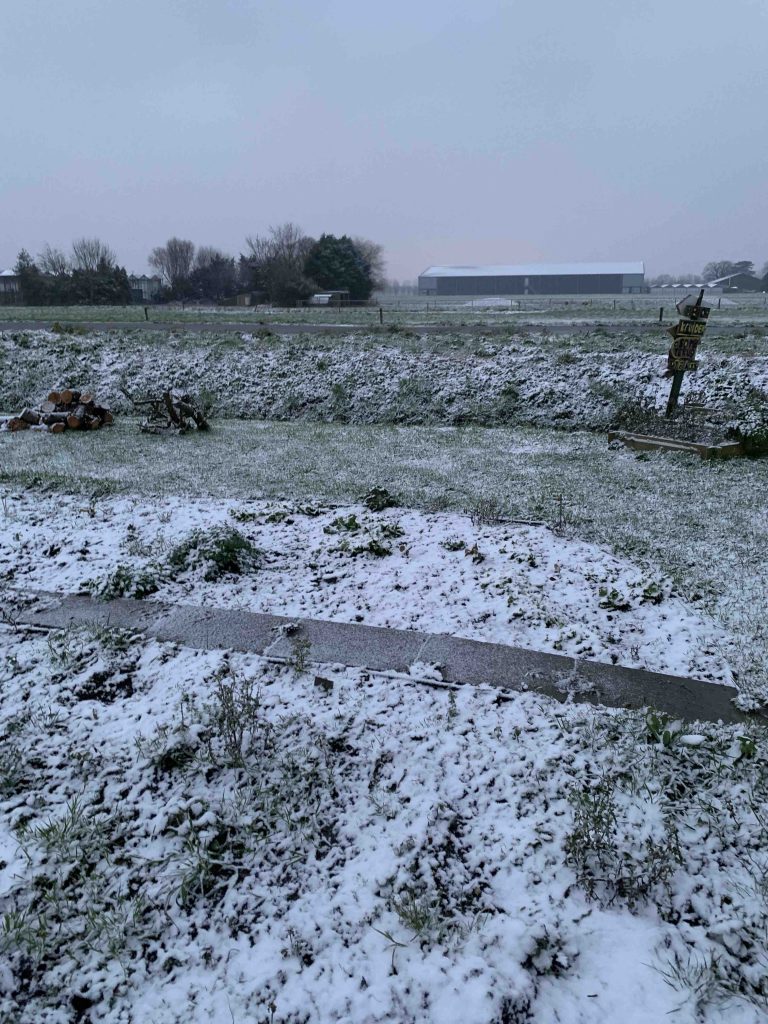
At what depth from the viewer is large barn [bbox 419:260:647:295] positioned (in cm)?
9650

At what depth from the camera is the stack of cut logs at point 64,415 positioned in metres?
14.2

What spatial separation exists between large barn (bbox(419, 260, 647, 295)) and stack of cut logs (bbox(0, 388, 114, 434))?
89.2 m

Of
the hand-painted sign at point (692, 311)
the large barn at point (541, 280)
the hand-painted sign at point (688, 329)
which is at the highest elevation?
the hand-painted sign at point (692, 311)

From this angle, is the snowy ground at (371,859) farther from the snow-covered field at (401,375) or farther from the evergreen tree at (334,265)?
the evergreen tree at (334,265)

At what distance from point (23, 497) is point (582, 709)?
7574 millimetres

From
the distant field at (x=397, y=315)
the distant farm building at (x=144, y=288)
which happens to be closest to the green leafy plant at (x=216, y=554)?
the distant field at (x=397, y=315)

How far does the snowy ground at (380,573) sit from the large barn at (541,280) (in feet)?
313

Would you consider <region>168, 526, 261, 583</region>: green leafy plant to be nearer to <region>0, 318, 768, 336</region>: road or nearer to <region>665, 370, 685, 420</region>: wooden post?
<region>665, 370, 685, 420</region>: wooden post

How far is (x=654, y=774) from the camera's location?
337 cm

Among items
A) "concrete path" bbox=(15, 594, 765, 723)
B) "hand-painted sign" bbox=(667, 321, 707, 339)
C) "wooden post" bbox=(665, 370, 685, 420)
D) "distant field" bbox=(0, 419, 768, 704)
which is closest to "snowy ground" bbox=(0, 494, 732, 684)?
"concrete path" bbox=(15, 594, 765, 723)

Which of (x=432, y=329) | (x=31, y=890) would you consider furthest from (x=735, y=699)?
(x=432, y=329)

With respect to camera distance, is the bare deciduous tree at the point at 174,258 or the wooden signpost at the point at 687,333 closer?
the wooden signpost at the point at 687,333

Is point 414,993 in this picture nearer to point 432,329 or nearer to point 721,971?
point 721,971

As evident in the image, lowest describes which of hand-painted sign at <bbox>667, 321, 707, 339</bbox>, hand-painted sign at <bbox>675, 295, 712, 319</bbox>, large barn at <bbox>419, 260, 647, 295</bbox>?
large barn at <bbox>419, 260, 647, 295</bbox>
